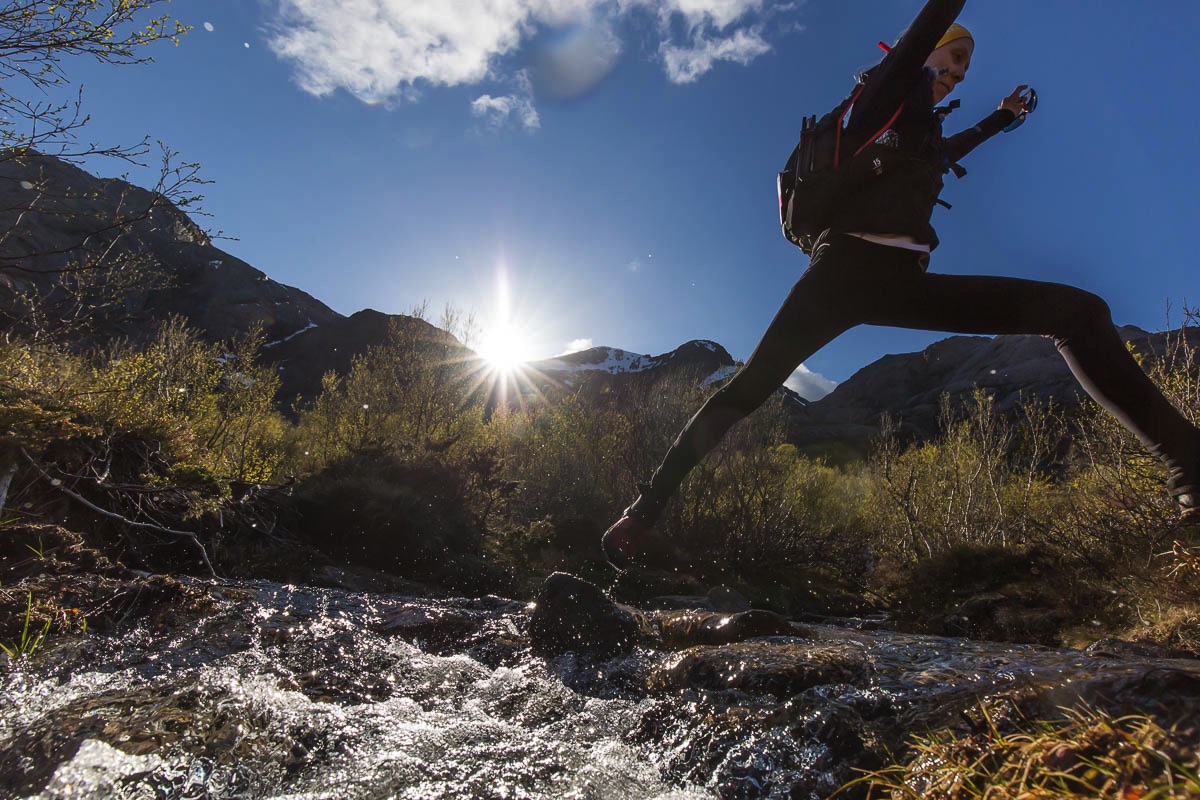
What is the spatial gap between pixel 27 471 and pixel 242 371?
15533 mm

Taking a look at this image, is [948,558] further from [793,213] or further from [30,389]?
[30,389]

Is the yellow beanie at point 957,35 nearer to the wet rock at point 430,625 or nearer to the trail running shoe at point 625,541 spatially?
the trail running shoe at point 625,541

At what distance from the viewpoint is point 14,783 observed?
1507 millimetres

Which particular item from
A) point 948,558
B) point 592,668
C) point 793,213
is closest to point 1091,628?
point 948,558

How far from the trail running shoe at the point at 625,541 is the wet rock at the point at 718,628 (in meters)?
1.04

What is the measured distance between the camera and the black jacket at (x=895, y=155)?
230 centimetres

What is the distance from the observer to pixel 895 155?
7.83 feet

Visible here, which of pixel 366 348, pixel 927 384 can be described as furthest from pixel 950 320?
pixel 927 384

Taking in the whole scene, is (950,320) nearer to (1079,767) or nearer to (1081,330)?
(1081,330)

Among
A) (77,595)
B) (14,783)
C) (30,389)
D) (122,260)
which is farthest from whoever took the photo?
(30,389)

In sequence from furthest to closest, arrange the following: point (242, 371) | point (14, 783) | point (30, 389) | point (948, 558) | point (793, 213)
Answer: point (242, 371)
point (948, 558)
point (30, 389)
point (793, 213)
point (14, 783)

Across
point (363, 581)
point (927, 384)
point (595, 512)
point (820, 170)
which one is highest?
point (927, 384)

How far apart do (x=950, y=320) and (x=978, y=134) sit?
1303 millimetres

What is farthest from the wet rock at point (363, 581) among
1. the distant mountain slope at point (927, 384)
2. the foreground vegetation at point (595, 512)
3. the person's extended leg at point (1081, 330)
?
the distant mountain slope at point (927, 384)
